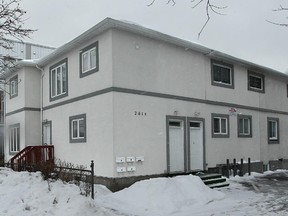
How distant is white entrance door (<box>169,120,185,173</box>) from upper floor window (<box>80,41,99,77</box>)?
388 cm

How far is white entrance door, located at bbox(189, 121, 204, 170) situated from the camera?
15.6 m

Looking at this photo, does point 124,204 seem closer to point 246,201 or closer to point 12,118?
point 246,201

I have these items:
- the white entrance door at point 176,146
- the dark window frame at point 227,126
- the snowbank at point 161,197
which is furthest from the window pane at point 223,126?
the snowbank at point 161,197

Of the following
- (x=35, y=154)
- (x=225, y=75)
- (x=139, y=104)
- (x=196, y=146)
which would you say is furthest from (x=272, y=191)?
(x=35, y=154)

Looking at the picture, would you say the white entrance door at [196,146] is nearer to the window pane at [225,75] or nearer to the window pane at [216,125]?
the window pane at [216,125]

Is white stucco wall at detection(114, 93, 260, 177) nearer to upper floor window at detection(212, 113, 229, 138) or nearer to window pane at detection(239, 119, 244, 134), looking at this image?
upper floor window at detection(212, 113, 229, 138)

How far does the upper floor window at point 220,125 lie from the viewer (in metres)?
16.9

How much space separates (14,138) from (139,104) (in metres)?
9.99

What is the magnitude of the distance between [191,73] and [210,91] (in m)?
1.58

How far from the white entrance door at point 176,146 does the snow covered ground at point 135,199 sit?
2012mm

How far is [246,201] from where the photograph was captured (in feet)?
35.9

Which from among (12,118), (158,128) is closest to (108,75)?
(158,128)

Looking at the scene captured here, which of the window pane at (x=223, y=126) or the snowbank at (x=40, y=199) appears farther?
the window pane at (x=223, y=126)

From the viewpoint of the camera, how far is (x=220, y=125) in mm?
17469
